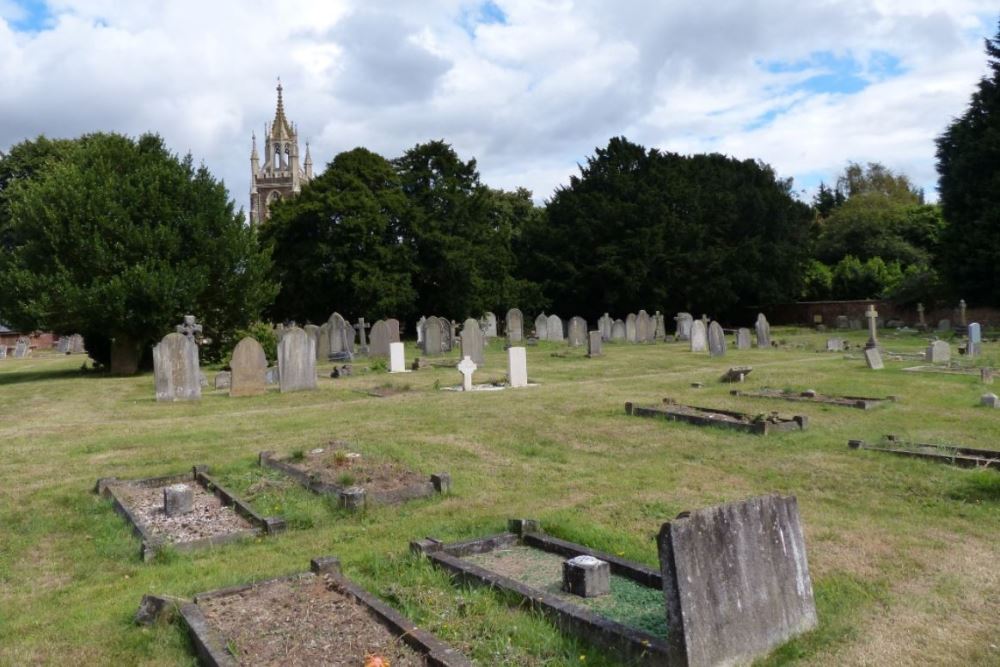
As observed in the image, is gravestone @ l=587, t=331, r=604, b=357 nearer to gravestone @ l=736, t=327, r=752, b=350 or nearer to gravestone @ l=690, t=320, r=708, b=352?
gravestone @ l=690, t=320, r=708, b=352

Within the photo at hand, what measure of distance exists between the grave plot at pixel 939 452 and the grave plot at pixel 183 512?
6907mm

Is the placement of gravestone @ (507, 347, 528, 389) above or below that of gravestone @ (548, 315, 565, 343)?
below

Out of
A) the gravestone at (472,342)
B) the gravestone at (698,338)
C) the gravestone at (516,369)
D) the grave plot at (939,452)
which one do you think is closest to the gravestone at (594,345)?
the gravestone at (698,338)

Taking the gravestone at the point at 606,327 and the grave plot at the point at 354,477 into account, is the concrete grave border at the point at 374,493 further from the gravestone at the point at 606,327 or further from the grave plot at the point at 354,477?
the gravestone at the point at 606,327

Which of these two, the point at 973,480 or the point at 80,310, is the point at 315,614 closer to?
the point at 973,480

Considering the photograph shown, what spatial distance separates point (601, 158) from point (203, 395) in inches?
1476

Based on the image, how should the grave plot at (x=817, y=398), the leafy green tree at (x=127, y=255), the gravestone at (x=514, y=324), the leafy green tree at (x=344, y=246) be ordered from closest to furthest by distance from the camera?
1. the grave plot at (x=817, y=398)
2. the leafy green tree at (x=127, y=255)
3. the gravestone at (x=514, y=324)
4. the leafy green tree at (x=344, y=246)

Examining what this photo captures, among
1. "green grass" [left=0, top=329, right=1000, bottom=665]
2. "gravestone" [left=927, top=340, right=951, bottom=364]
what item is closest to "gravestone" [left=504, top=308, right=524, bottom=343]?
"gravestone" [left=927, top=340, right=951, bottom=364]

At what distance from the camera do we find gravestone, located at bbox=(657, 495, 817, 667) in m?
3.77

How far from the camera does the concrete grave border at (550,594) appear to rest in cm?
399

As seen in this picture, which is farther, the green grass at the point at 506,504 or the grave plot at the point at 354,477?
the grave plot at the point at 354,477

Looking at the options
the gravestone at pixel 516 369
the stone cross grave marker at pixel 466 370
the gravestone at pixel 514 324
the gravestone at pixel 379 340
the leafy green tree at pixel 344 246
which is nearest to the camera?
the stone cross grave marker at pixel 466 370

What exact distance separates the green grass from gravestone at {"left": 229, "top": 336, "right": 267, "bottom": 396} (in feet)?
2.88

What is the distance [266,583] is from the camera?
5.18m
